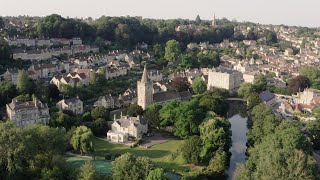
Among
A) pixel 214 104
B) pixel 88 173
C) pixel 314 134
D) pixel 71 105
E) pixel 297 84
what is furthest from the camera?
pixel 297 84

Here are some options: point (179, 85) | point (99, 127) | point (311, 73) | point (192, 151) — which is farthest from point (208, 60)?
point (192, 151)

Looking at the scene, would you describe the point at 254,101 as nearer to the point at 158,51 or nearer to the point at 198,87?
the point at 198,87

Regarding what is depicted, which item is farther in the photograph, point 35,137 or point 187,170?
point 187,170

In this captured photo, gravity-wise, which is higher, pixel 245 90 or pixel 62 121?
pixel 245 90

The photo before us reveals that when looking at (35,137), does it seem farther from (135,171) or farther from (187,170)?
(187,170)

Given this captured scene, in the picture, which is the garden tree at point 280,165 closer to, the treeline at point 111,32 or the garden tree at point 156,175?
the garden tree at point 156,175

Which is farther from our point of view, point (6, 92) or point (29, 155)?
point (6, 92)

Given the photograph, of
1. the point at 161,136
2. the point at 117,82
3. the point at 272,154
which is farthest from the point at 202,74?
the point at 272,154
